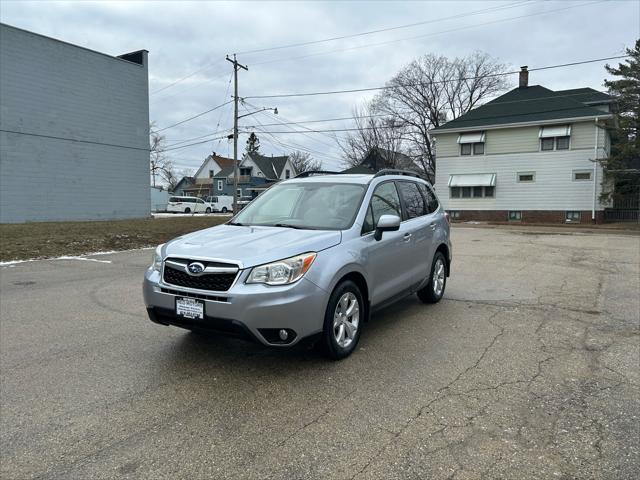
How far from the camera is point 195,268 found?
3898 mm

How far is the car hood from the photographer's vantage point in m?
3.88

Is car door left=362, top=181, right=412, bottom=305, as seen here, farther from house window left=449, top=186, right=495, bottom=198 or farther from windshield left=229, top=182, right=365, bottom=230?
house window left=449, top=186, right=495, bottom=198

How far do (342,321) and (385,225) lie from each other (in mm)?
1037

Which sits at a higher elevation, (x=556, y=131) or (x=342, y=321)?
(x=556, y=131)

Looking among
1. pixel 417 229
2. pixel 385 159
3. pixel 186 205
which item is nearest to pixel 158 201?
pixel 186 205

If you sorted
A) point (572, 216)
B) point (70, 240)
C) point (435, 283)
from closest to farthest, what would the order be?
point (435, 283) → point (70, 240) → point (572, 216)

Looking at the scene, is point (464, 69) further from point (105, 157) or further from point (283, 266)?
point (283, 266)

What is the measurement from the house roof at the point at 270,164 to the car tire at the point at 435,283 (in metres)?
63.6

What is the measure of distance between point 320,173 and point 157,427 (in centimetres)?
381

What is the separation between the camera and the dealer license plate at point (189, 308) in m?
3.85

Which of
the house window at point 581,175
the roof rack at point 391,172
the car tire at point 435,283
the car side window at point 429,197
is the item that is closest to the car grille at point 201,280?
the roof rack at point 391,172

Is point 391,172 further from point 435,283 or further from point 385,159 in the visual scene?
point 385,159

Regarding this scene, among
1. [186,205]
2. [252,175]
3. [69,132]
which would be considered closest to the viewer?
[69,132]

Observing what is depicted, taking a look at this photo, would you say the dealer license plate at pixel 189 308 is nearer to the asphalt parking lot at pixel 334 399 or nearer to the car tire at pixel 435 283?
the asphalt parking lot at pixel 334 399
